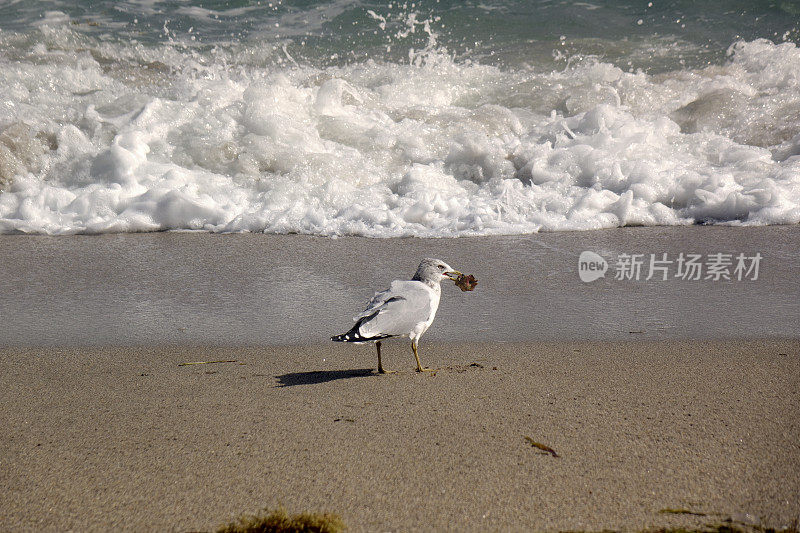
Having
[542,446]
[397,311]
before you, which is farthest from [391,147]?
[542,446]

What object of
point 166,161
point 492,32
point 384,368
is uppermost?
point 492,32

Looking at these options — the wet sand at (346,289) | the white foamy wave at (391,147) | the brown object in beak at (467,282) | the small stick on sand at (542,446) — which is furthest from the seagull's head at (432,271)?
the white foamy wave at (391,147)

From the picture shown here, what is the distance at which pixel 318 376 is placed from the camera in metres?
3.09

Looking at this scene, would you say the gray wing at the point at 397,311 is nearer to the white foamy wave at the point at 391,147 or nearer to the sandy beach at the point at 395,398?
the sandy beach at the point at 395,398

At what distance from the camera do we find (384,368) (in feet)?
10.5

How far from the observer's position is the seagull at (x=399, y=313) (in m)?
2.88

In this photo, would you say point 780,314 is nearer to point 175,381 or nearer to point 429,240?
point 429,240

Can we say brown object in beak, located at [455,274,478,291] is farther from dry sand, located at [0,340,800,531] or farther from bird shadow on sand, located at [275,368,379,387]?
bird shadow on sand, located at [275,368,379,387]

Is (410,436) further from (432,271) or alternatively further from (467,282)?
(467,282)

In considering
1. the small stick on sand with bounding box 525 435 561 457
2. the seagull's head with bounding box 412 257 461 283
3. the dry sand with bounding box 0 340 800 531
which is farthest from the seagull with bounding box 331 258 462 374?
the small stick on sand with bounding box 525 435 561 457

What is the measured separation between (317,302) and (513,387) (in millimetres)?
1573

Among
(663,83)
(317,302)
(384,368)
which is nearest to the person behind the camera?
(384,368)

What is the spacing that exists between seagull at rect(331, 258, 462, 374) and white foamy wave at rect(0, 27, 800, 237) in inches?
92.7

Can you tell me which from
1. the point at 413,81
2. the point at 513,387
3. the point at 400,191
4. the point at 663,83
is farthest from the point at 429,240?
the point at 663,83
